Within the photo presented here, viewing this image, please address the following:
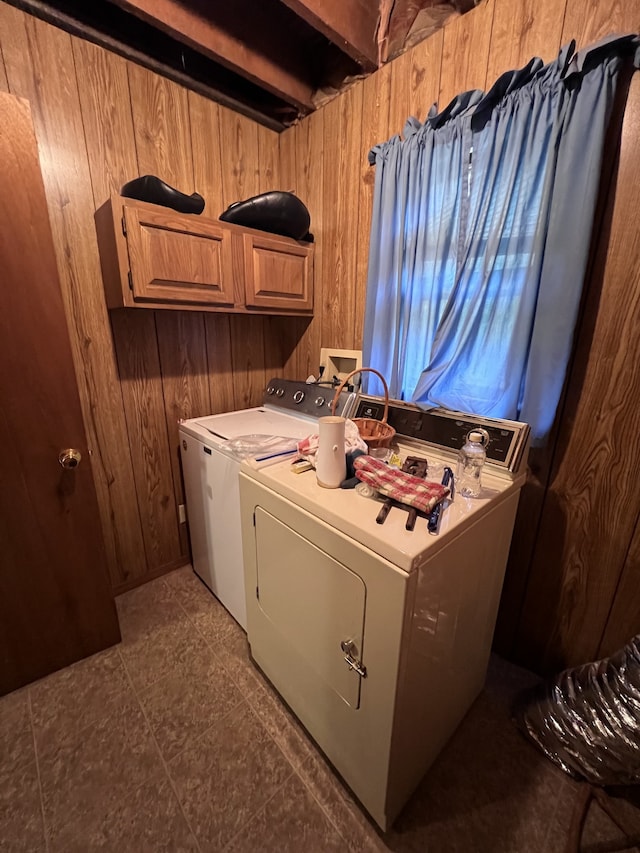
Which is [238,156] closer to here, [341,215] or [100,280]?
[341,215]

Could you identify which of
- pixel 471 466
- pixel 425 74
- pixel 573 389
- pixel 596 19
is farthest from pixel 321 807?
pixel 425 74

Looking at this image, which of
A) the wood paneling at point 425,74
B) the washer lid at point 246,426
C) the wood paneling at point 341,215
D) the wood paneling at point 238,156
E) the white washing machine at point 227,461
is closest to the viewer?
the wood paneling at point 425,74

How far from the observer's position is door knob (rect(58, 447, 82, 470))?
1.35 meters

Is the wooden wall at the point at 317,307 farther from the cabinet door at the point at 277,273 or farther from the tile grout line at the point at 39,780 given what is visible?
the tile grout line at the point at 39,780

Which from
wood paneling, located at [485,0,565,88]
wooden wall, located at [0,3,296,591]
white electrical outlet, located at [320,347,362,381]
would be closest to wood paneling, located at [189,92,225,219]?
wooden wall, located at [0,3,296,591]

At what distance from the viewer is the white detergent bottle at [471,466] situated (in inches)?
42.4

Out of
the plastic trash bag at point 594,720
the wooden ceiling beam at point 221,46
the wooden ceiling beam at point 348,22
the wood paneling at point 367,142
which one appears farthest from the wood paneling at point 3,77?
the plastic trash bag at point 594,720

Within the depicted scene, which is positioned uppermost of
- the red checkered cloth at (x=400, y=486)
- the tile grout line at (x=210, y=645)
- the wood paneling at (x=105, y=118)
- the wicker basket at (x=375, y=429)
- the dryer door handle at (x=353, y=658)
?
the wood paneling at (x=105, y=118)

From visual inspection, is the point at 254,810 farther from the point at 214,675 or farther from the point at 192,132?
the point at 192,132

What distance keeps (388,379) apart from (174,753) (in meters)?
1.67

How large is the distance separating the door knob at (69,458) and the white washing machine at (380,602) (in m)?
0.69

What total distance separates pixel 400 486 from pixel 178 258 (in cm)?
136

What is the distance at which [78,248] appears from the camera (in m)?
1.55

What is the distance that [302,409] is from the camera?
1.90 m
